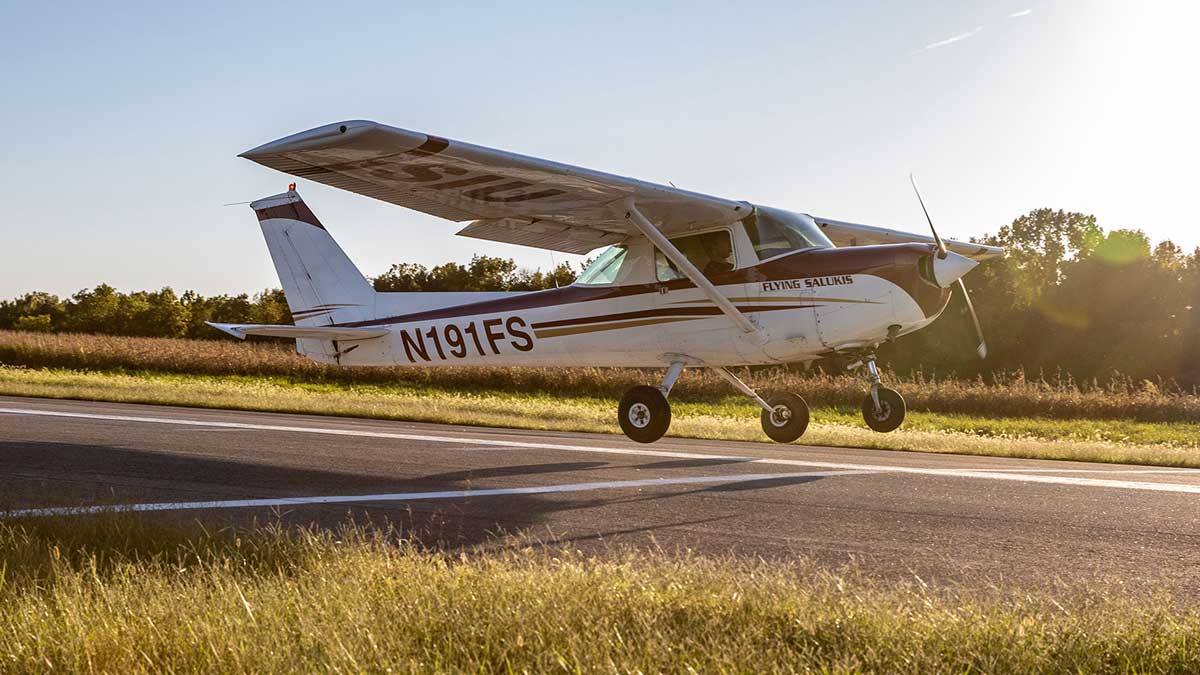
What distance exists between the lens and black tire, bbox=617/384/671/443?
12.1 m

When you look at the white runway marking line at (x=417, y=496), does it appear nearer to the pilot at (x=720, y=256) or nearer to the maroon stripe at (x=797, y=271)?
the maroon stripe at (x=797, y=271)

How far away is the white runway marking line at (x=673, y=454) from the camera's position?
9.32m

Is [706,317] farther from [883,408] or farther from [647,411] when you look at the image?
[883,408]

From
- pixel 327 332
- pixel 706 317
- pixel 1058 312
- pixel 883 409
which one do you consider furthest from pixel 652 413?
pixel 1058 312

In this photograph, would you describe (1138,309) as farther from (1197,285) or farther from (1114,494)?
(1114,494)

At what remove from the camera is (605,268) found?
1266cm

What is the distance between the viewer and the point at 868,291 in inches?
436

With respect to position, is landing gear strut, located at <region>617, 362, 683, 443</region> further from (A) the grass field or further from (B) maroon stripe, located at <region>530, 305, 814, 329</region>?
(A) the grass field

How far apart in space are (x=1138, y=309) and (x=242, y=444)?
43603 mm

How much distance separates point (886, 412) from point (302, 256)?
32.5 ft

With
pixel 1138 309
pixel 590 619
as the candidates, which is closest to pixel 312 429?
pixel 590 619

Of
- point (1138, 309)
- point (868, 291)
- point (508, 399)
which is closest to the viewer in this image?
point (868, 291)

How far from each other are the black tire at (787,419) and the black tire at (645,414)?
150 cm

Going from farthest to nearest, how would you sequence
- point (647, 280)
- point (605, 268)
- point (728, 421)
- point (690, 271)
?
point (728, 421) → point (605, 268) → point (647, 280) → point (690, 271)
